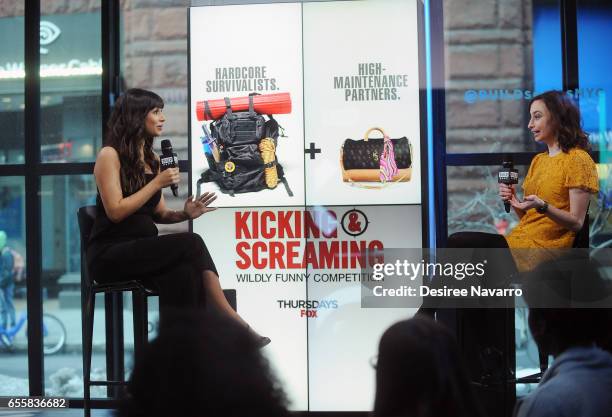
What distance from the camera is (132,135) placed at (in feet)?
12.5

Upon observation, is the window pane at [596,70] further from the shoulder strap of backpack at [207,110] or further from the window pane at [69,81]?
the window pane at [69,81]

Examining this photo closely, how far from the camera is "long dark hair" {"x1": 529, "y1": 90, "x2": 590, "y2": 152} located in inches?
152

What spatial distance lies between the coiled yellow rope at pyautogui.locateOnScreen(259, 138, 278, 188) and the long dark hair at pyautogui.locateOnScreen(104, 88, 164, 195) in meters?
0.57

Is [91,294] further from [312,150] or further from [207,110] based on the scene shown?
[312,150]

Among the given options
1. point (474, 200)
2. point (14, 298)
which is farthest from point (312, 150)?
point (14, 298)

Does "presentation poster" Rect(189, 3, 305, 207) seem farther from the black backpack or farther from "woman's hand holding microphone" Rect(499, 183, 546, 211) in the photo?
"woman's hand holding microphone" Rect(499, 183, 546, 211)

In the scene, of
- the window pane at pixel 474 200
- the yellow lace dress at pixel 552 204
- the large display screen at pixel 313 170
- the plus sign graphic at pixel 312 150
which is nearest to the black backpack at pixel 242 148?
the large display screen at pixel 313 170

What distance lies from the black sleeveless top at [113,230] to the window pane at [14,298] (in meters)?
0.97

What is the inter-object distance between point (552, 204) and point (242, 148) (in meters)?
1.46

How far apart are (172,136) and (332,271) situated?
1.02 meters

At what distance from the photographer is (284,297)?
13.8ft

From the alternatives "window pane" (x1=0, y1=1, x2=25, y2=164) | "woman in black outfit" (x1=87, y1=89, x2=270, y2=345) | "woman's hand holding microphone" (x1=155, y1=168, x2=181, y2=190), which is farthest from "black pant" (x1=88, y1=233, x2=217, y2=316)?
"window pane" (x1=0, y1=1, x2=25, y2=164)

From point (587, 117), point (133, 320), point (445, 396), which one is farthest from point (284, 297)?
point (445, 396)

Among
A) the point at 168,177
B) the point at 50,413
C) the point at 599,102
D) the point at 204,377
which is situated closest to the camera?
the point at 204,377
